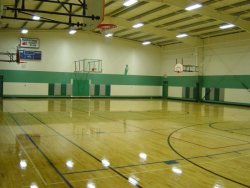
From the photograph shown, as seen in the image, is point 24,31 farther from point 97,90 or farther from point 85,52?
point 97,90

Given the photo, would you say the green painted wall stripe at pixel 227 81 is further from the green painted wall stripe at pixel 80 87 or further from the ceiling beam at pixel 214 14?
the green painted wall stripe at pixel 80 87

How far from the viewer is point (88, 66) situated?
2711 centimetres

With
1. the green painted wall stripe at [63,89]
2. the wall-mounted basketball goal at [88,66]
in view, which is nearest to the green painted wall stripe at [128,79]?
the green painted wall stripe at [63,89]

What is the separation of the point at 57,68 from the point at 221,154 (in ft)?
69.8

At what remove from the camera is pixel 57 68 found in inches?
1027

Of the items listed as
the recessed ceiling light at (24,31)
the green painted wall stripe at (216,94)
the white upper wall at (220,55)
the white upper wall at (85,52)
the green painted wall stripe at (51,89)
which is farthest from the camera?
the green painted wall stripe at (51,89)

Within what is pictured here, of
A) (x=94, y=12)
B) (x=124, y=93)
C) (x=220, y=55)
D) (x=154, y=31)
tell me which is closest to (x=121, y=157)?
(x=94, y=12)

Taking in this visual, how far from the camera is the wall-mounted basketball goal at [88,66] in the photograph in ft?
87.5

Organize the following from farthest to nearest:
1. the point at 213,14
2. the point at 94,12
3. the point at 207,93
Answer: the point at 207,93 < the point at 213,14 < the point at 94,12

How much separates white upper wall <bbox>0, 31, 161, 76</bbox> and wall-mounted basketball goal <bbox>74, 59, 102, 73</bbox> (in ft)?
1.33

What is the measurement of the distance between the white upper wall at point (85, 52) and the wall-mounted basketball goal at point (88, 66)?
16.0 inches

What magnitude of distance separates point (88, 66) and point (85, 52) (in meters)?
1.31

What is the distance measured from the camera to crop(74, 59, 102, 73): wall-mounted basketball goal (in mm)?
26656

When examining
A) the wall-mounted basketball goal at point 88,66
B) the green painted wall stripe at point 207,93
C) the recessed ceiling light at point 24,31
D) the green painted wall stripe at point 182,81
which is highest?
the recessed ceiling light at point 24,31
